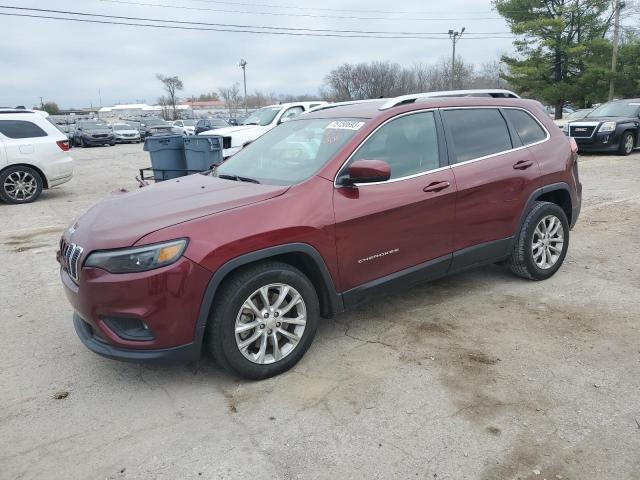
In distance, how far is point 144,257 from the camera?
2928 millimetres

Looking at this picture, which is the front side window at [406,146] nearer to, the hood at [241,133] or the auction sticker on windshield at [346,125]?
the auction sticker on windshield at [346,125]

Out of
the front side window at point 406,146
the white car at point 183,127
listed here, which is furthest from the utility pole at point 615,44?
the front side window at point 406,146

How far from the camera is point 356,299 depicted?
366 cm

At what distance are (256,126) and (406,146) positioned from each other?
964 cm

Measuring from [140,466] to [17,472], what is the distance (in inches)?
24.2

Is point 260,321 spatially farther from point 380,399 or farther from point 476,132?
point 476,132

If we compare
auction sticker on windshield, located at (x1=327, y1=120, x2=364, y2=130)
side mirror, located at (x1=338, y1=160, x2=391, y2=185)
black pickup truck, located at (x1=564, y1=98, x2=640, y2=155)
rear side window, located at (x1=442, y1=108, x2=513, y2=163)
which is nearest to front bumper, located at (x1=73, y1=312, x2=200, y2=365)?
side mirror, located at (x1=338, y1=160, x2=391, y2=185)

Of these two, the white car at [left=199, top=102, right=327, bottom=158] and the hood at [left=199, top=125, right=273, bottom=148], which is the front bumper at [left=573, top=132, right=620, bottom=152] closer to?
the white car at [left=199, top=102, right=327, bottom=158]

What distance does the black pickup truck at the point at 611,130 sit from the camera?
1464cm

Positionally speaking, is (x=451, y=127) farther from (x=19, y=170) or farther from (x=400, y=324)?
(x=19, y=170)

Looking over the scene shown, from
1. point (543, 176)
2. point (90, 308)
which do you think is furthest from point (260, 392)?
point (543, 176)

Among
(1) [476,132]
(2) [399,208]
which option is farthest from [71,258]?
(1) [476,132]

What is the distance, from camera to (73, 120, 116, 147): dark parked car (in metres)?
30.0

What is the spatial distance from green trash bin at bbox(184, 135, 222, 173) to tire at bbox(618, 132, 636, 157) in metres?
11.6
